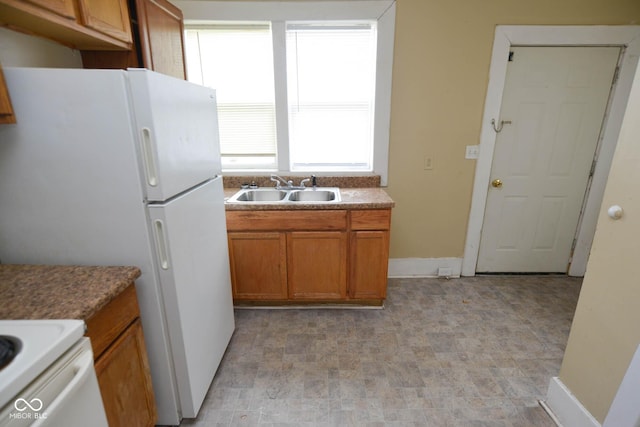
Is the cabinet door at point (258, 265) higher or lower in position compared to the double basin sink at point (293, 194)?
lower

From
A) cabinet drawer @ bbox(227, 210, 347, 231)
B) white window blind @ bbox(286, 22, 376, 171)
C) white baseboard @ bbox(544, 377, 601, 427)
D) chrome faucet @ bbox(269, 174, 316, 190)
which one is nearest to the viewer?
white baseboard @ bbox(544, 377, 601, 427)

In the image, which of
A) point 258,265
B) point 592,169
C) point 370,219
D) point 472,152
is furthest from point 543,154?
point 258,265

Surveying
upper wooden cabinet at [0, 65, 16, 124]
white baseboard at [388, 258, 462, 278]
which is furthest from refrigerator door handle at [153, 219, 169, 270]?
white baseboard at [388, 258, 462, 278]

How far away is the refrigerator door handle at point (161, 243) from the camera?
120 centimetres

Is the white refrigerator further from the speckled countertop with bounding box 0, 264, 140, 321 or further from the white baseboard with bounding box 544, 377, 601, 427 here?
the white baseboard with bounding box 544, 377, 601, 427

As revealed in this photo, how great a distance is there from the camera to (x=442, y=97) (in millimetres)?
2523

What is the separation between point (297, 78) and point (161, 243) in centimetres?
186

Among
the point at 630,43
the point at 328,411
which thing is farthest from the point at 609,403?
the point at 630,43

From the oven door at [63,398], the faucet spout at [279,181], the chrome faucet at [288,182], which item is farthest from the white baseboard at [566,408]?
the faucet spout at [279,181]

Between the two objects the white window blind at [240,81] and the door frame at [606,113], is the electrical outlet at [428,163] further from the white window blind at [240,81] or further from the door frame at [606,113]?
the white window blind at [240,81]

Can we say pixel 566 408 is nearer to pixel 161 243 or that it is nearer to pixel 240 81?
pixel 161 243

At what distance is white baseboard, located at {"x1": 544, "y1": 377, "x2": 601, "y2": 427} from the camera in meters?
1.37

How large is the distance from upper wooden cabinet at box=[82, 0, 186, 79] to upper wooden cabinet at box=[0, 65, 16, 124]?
2.26ft

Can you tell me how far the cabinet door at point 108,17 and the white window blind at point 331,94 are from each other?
4.15 feet
